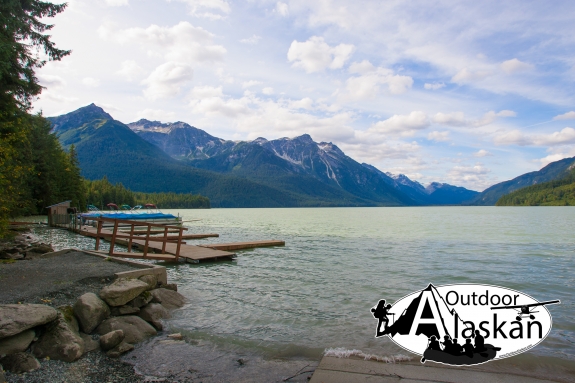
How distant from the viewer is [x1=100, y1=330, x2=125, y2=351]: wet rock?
731 cm

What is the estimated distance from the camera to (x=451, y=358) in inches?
264

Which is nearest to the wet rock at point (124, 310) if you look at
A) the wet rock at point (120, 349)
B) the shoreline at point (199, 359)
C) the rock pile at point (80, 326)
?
the rock pile at point (80, 326)

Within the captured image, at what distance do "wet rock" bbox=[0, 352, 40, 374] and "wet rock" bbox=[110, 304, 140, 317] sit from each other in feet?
8.70

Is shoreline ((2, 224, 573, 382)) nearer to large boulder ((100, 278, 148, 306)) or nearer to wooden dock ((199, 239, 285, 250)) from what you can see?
large boulder ((100, 278, 148, 306))

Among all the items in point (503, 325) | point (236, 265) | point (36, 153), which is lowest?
point (236, 265)

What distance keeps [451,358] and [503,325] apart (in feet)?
6.06

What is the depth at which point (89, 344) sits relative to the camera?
735 cm

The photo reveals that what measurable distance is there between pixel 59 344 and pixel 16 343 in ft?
2.26

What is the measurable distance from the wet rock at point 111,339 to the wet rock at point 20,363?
1241mm

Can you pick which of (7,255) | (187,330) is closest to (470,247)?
(187,330)

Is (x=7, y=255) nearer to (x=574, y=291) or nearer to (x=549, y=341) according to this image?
(x=549, y=341)

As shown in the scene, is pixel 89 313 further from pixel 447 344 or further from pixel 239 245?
pixel 239 245

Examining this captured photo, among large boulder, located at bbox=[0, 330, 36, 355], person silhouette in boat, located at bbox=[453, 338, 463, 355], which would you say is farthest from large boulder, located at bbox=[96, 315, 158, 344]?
person silhouette in boat, located at bbox=[453, 338, 463, 355]

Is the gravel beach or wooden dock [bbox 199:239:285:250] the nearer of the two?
the gravel beach
